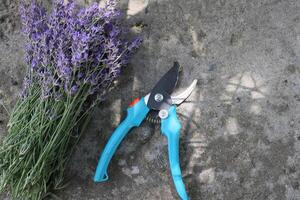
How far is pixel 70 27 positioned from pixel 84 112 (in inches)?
14.7

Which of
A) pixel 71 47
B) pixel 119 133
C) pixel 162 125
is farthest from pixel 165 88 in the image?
pixel 71 47

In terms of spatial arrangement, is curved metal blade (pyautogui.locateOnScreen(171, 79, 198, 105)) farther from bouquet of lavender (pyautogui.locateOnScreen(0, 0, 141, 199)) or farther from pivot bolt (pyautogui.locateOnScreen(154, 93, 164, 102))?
bouquet of lavender (pyautogui.locateOnScreen(0, 0, 141, 199))

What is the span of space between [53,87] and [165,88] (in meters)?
0.49

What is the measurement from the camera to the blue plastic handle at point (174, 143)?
2229mm

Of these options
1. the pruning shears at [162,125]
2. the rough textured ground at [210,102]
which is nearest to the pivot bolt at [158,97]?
the pruning shears at [162,125]

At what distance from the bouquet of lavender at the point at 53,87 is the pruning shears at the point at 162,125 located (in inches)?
6.2

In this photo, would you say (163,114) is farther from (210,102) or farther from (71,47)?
(71,47)

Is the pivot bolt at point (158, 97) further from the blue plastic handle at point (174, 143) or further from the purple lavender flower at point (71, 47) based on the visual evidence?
the purple lavender flower at point (71, 47)

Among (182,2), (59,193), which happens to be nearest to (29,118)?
(59,193)

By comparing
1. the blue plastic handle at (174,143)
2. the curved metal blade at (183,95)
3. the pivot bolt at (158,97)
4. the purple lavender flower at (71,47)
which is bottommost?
the blue plastic handle at (174,143)

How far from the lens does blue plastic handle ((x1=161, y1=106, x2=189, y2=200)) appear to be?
2229 mm

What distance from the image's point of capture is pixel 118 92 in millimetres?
2432

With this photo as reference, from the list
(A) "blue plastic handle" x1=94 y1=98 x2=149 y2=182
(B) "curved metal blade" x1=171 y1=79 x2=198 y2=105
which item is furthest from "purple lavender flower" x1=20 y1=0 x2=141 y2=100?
(B) "curved metal blade" x1=171 y1=79 x2=198 y2=105

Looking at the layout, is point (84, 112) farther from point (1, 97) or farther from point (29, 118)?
point (1, 97)
